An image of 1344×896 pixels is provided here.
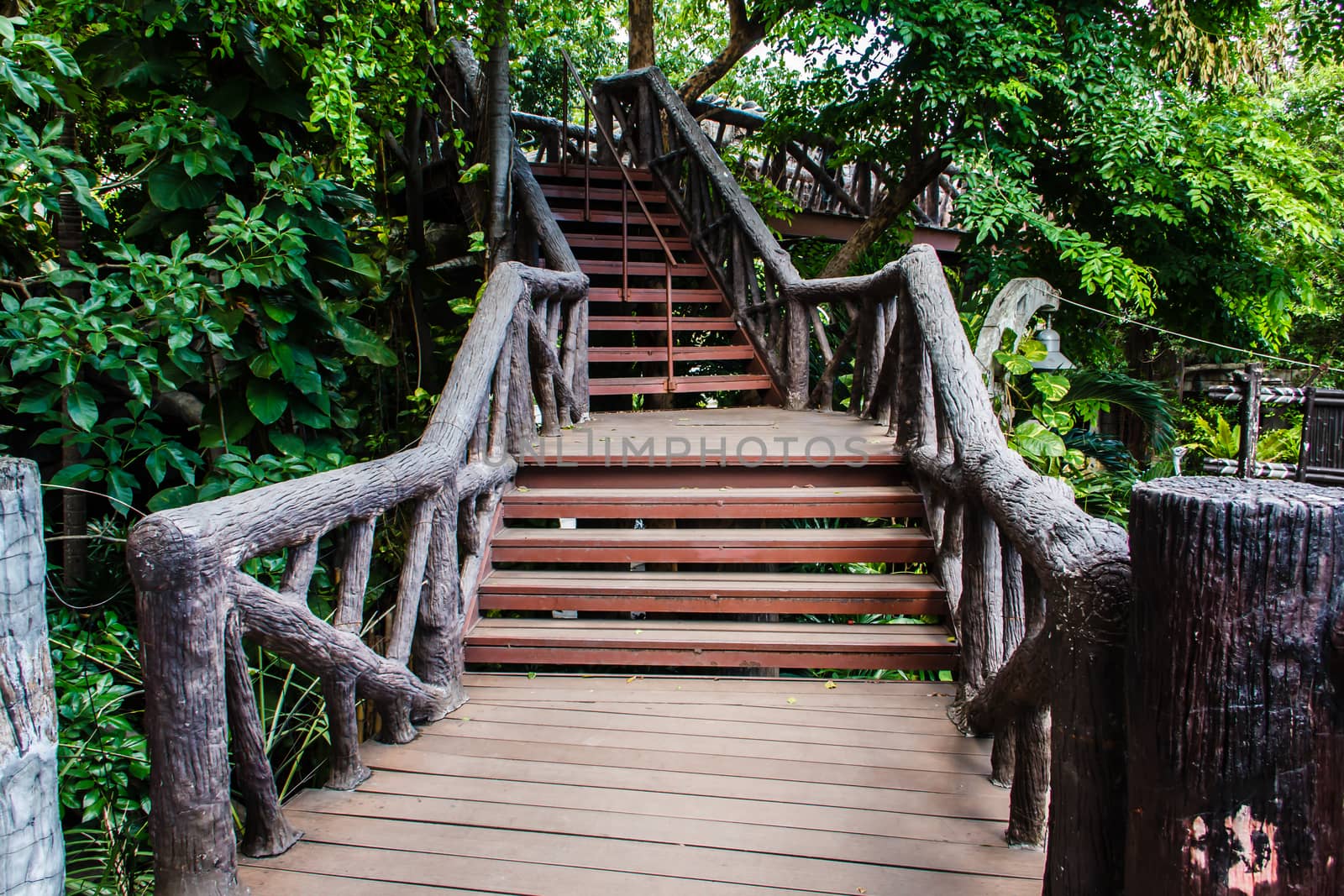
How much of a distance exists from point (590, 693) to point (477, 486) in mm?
928

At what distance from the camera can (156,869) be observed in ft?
5.50

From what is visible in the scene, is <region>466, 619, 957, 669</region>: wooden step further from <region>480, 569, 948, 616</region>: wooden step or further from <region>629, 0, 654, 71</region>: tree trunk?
<region>629, 0, 654, 71</region>: tree trunk

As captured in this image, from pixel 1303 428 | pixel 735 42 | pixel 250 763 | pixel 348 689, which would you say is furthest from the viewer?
pixel 735 42

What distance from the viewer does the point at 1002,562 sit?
2.48m

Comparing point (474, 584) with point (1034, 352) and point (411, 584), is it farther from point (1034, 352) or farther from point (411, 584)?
point (1034, 352)

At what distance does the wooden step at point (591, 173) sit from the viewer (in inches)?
287

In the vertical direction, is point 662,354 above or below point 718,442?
above

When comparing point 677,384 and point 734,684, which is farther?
point 677,384

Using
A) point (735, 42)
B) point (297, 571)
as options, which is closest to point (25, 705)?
point (297, 571)

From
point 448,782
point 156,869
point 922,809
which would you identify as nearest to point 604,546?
point 448,782

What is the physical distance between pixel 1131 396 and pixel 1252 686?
5486 mm

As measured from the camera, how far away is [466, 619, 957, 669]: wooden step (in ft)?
9.64

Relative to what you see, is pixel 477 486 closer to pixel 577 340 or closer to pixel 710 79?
pixel 577 340

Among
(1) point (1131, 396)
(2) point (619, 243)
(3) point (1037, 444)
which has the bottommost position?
(3) point (1037, 444)
